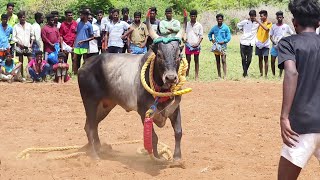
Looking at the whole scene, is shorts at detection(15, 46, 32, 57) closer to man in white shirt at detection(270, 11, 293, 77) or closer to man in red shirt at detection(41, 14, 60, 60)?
man in red shirt at detection(41, 14, 60, 60)

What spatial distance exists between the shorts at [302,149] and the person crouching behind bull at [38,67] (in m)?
11.2

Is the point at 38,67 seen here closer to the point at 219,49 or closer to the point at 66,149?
the point at 219,49

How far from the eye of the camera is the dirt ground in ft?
24.6

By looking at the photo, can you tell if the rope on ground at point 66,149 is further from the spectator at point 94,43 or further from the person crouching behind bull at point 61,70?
the spectator at point 94,43

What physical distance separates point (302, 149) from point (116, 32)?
1149 cm

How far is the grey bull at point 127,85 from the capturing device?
737 cm

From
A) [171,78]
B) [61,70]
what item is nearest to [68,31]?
[61,70]

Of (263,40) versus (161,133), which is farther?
(263,40)

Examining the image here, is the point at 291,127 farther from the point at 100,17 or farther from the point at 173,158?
the point at 100,17

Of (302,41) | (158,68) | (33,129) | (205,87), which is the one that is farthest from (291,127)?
(205,87)

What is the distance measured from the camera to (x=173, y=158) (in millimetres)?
7750

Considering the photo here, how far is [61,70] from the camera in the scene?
15.2 meters

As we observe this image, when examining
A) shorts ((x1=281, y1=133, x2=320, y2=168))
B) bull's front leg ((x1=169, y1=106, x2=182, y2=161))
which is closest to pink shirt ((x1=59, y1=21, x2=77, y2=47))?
bull's front leg ((x1=169, y1=106, x2=182, y2=161))

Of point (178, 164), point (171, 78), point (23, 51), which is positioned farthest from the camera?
point (23, 51)
